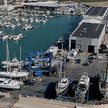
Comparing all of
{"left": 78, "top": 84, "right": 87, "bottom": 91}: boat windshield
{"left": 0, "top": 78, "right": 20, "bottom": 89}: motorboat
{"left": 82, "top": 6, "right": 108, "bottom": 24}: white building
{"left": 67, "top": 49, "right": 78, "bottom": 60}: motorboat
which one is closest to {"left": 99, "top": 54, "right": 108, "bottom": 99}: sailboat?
{"left": 78, "top": 84, "right": 87, "bottom": 91}: boat windshield

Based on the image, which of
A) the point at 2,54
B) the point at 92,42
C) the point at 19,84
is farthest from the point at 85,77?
the point at 2,54

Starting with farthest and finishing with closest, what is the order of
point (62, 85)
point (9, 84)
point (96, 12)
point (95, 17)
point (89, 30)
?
point (96, 12) → point (95, 17) → point (89, 30) → point (9, 84) → point (62, 85)

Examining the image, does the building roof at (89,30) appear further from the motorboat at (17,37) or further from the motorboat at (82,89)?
the motorboat at (82,89)

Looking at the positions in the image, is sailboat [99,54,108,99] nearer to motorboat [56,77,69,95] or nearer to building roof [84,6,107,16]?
motorboat [56,77,69,95]

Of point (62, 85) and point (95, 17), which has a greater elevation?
point (95, 17)

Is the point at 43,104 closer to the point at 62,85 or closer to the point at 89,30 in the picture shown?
Answer: the point at 62,85

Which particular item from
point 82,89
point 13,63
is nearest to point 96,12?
point 13,63
